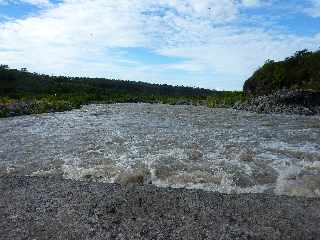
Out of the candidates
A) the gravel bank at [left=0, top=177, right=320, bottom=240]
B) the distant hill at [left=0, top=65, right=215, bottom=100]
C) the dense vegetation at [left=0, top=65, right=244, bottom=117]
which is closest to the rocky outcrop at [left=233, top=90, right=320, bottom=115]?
the dense vegetation at [left=0, top=65, right=244, bottom=117]

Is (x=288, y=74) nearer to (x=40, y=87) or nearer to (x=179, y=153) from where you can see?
(x=179, y=153)

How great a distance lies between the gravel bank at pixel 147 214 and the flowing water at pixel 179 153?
1.50 meters

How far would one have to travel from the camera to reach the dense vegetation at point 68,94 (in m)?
39.0

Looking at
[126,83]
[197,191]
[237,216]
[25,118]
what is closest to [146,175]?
[197,191]

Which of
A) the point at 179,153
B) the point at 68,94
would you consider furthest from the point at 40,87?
the point at 179,153

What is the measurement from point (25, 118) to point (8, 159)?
14464 millimetres

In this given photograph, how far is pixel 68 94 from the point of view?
193 ft

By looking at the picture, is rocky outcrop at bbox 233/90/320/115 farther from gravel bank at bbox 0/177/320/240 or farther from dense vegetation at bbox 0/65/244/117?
gravel bank at bbox 0/177/320/240

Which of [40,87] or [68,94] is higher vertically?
[40,87]

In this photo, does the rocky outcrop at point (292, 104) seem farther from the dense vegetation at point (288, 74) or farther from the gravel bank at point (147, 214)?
the gravel bank at point (147, 214)

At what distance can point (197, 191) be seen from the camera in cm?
1251

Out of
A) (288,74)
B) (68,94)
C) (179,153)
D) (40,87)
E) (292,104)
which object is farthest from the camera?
(40,87)

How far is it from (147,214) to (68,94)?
4917 centimetres

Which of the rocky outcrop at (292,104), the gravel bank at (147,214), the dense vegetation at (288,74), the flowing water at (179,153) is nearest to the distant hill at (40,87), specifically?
the dense vegetation at (288,74)
